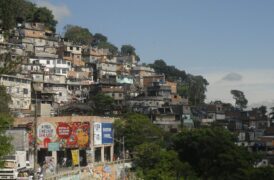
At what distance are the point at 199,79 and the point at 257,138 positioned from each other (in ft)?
154

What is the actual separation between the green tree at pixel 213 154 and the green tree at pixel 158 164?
2.13m

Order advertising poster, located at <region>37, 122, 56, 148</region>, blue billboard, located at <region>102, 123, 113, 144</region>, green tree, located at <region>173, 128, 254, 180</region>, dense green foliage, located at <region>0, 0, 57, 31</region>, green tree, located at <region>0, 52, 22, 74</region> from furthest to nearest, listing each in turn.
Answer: dense green foliage, located at <region>0, 0, 57, 31</region>
green tree, located at <region>0, 52, 22, 74</region>
blue billboard, located at <region>102, 123, 113, 144</region>
advertising poster, located at <region>37, 122, 56, 148</region>
green tree, located at <region>173, 128, 254, 180</region>

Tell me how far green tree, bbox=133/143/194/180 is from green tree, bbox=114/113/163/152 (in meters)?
4.78

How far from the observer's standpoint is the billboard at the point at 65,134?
48.5m

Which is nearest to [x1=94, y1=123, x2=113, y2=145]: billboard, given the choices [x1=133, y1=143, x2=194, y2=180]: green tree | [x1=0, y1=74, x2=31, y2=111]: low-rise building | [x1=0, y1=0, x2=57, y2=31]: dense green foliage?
[x1=133, y1=143, x2=194, y2=180]: green tree

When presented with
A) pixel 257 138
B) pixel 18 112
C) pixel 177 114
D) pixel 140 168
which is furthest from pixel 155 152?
pixel 257 138

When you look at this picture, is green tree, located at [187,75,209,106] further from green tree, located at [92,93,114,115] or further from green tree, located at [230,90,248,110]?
green tree, located at [92,93,114,115]

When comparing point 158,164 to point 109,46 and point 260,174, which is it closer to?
point 260,174

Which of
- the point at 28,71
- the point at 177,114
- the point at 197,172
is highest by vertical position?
the point at 28,71

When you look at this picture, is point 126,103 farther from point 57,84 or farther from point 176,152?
point 176,152

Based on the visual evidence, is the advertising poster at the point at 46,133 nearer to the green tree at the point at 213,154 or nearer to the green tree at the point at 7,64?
the green tree at the point at 7,64

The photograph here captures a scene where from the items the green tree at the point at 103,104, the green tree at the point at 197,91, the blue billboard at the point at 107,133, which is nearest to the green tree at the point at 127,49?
the green tree at the point at 197,91

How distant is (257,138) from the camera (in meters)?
71.3

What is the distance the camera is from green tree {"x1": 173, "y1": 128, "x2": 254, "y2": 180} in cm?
4497
